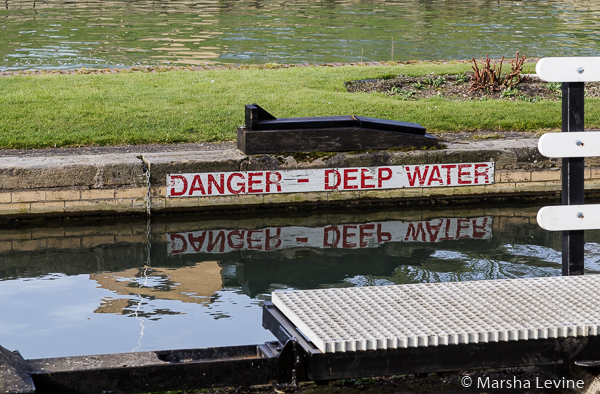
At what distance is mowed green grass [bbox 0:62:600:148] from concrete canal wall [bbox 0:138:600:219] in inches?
47.5

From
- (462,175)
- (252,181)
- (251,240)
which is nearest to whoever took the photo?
(251,240)

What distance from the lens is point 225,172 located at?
340 inches

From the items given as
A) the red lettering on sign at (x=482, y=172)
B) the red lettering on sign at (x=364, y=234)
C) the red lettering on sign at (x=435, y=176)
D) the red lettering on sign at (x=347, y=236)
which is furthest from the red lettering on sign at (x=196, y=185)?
the red lettering on sign at (x=482, y=172)

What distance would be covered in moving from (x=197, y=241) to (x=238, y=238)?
429 millimetres

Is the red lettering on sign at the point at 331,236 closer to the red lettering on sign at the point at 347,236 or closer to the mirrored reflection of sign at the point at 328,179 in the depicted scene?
the red lettering on sign at the point at 347,236

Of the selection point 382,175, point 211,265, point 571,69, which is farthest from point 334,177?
point 571,69

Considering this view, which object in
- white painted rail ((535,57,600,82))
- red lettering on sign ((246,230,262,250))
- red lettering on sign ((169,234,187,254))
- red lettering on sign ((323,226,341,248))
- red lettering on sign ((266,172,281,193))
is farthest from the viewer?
red lettering on sign ((266,172,281,193))

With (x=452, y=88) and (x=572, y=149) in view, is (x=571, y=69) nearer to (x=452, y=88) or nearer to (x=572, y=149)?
(x=572, y=149)

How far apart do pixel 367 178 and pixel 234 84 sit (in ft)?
17.3

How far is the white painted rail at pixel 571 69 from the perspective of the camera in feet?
13.4

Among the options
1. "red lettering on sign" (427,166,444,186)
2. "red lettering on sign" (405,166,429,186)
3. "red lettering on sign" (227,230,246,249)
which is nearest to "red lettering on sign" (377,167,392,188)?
"red lettering on sign" (405,166,429,186)

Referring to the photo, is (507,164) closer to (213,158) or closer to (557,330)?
(213,158)

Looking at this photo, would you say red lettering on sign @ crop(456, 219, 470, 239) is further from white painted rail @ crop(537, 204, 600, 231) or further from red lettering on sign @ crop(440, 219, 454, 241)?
white painted rail @ crop(537, 204, 600, 231)

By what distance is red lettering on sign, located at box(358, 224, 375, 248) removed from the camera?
8070 millimetres
